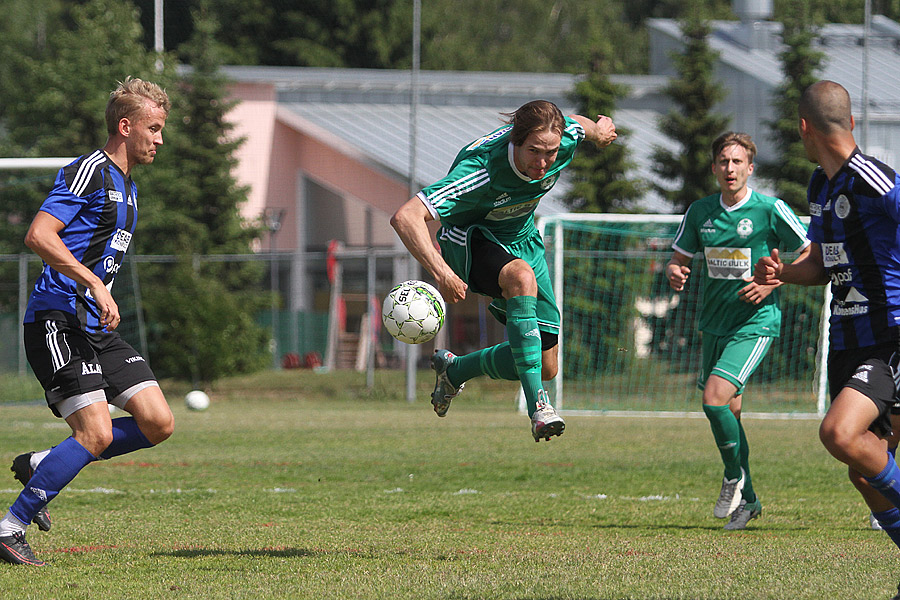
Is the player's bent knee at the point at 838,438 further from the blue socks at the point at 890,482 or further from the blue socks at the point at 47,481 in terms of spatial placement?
the blue socks at the point at 47,481

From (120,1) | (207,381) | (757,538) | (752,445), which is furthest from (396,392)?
(120,1)

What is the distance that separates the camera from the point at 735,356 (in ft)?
23.4

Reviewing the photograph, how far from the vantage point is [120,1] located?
32.9 m

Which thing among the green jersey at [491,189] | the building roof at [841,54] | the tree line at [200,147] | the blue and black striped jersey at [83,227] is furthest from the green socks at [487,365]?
the building roof at [841,54]

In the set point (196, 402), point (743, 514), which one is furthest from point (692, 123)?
point (743, 514)

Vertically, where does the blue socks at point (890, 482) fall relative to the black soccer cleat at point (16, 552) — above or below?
above

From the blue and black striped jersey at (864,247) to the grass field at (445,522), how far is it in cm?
107

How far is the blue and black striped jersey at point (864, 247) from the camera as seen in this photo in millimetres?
4480

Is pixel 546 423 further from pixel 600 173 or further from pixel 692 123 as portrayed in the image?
pixel 692 123

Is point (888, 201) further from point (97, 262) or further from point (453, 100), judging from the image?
point (453, 100)

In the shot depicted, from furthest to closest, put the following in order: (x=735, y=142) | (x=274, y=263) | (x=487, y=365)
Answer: (x=274, y=263), (x=735, y=142), (x=487, y=365)

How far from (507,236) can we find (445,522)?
179 cm

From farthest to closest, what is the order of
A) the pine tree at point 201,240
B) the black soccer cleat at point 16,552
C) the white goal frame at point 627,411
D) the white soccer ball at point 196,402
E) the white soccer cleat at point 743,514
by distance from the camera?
the pine tree at point 201,240 < the white soccer ball at point 196,402 < the white goal frame at point 627,411 < the white soccer cleat at point 743,514 < the black soccer cleat at point 16,552

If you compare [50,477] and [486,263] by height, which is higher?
[486,263]
